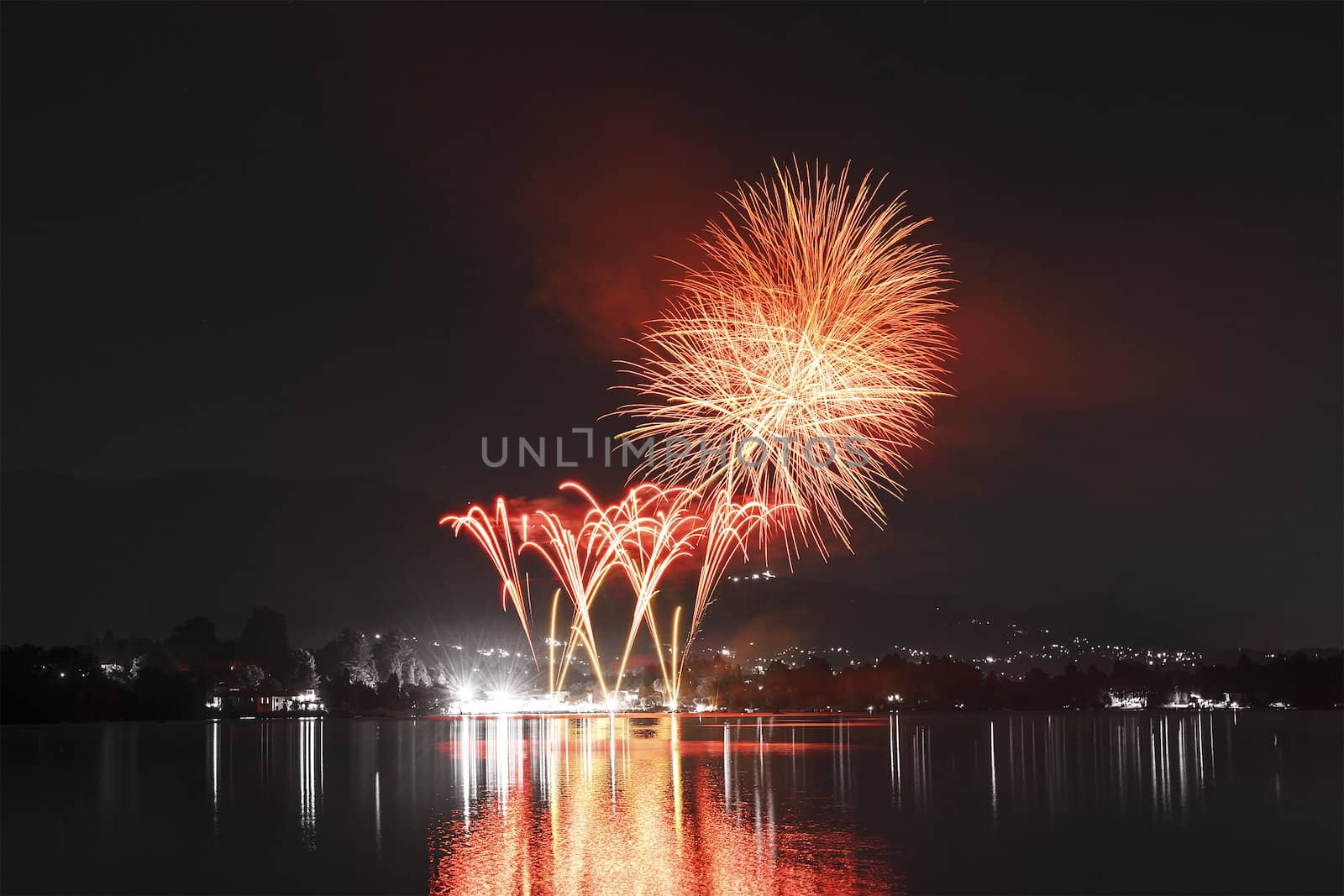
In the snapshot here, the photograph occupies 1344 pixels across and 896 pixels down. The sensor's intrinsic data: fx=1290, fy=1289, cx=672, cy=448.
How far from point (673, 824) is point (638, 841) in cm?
257

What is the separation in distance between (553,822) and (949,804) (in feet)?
33.7

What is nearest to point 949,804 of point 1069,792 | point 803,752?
point 1069,792

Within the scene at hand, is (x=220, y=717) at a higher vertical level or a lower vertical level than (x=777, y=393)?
lower

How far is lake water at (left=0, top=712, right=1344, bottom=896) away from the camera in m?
20.4

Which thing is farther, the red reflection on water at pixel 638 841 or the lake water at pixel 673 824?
the lake water at pixel 673 824

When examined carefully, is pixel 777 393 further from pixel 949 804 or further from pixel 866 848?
pixel 866 848

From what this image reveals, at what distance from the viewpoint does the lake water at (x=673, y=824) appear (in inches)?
802

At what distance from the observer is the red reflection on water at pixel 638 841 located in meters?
18.9

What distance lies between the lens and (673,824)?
83.7ft

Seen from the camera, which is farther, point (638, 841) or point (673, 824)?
point (673, 824)

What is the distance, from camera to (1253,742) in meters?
72.8

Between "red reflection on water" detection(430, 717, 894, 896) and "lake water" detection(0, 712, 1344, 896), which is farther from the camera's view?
"lake water" detection(0, 712, 1344, 896)

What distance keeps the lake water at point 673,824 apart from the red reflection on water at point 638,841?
0.08m

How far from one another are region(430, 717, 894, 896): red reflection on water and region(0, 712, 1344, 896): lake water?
0.27ft
